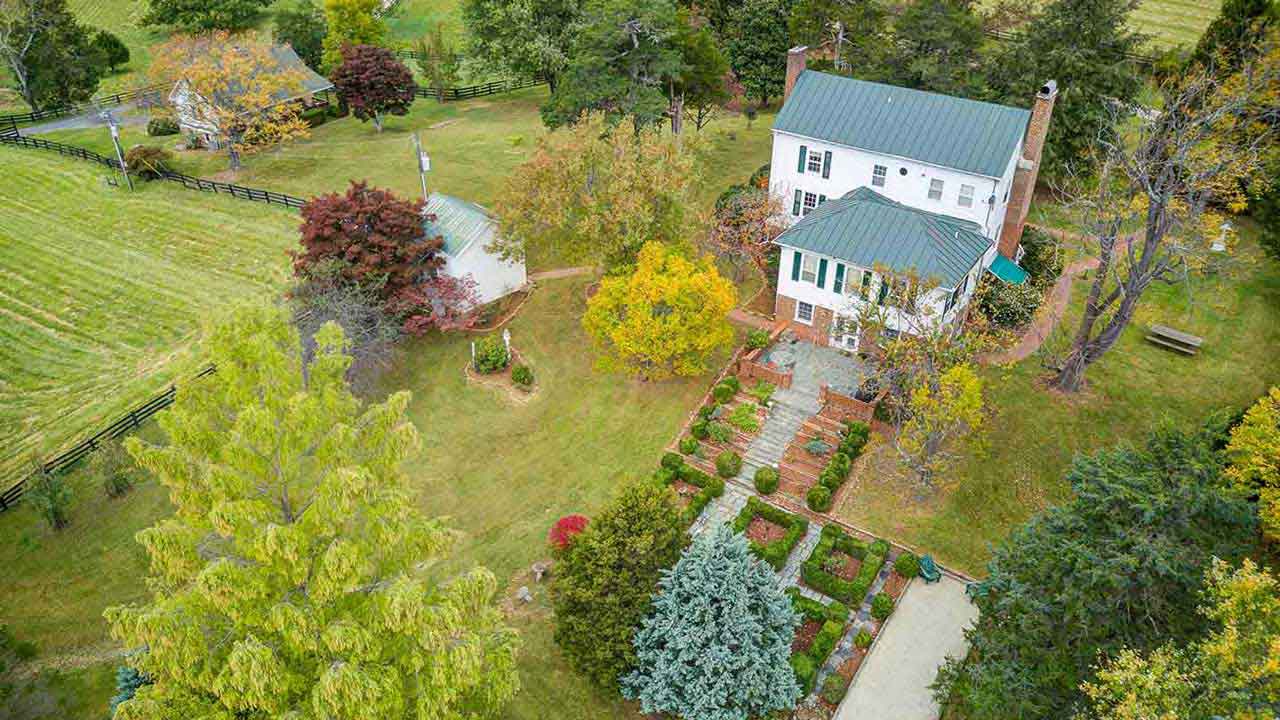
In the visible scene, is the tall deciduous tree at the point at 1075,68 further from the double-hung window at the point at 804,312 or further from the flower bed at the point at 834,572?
the flower bed at the point at 834,572

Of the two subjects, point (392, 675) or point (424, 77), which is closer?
point (392, 675)

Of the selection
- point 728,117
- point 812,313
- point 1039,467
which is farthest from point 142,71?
point 1039,467

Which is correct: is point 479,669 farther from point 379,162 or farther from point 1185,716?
point 379,162

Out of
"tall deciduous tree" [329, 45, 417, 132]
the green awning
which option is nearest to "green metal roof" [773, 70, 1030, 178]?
the green awning

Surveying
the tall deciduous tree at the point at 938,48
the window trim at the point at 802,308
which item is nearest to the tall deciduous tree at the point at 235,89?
the window trim at the point at 802,308

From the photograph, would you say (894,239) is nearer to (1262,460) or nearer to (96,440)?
(1262,460)

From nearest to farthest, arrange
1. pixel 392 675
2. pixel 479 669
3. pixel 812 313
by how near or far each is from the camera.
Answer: pixel 392 675 < pixel 479 669 < pixel 812 313

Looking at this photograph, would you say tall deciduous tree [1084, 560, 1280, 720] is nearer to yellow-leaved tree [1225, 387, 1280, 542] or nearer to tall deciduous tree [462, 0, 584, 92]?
yellow-leaved tree [1225, 387, 1280, 542]
